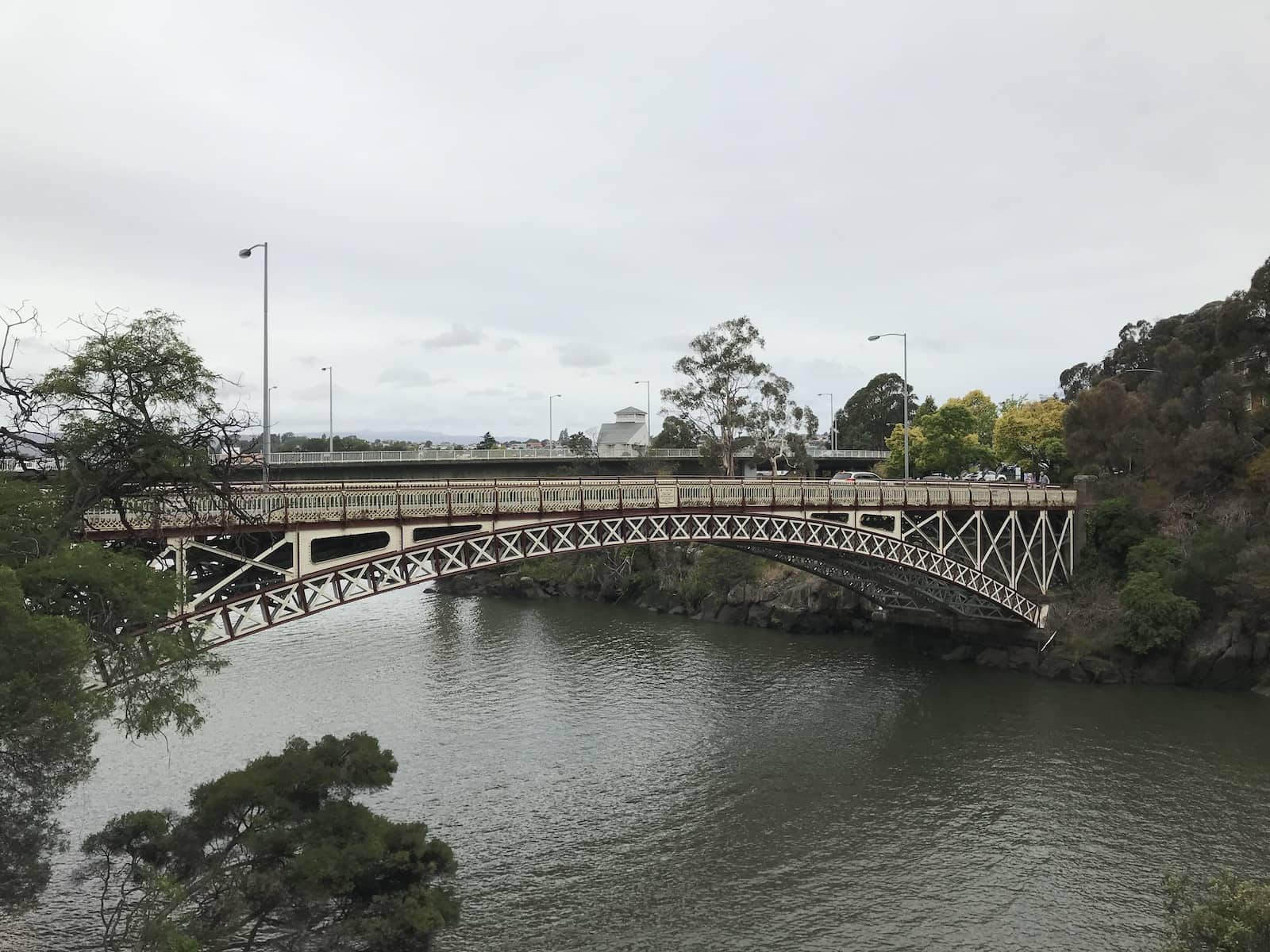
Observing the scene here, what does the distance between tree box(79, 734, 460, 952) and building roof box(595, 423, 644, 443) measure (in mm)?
92217

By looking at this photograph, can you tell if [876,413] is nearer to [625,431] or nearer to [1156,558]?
[625,431]

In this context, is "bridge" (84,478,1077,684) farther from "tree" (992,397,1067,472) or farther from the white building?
the white building

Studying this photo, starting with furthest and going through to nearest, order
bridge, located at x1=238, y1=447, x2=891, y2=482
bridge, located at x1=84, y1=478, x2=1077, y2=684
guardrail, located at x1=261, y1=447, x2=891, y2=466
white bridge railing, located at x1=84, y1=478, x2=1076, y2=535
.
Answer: bridge, located at x1=238, y1=447, x2=891, y2=482 < guardrail, located at x1=261, y1=447, x2=891, y2=466 < bridge, located at x1=84, y1=478, x2=1077, y2=684 < white bridge railing, located at x1=84, y1=478, x2=1076, y2=535

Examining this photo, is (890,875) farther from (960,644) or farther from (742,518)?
(960,644)

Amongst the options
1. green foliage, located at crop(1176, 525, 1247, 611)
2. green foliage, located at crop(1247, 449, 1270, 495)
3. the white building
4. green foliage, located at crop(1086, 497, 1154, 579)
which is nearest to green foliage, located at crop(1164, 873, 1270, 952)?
green foliage, located at crop(1176, 525, 1247, 611)

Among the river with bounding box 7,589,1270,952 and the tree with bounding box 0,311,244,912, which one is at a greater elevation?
the tree with bounding box 0,311,244,912

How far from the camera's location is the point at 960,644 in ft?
160

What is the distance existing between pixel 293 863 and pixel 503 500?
14466mm

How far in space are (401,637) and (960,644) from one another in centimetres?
3052

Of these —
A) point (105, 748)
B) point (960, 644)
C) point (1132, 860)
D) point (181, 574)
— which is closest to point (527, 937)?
point (181, 574)

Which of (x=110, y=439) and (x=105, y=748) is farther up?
(x=110, y=439)

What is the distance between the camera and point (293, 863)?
17.0m

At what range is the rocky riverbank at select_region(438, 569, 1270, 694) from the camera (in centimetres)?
4038

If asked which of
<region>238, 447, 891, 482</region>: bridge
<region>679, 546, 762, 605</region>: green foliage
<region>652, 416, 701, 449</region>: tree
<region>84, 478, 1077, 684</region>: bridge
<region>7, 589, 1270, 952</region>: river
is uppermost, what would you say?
<region>652, 416, 701, 449</region>: tree
